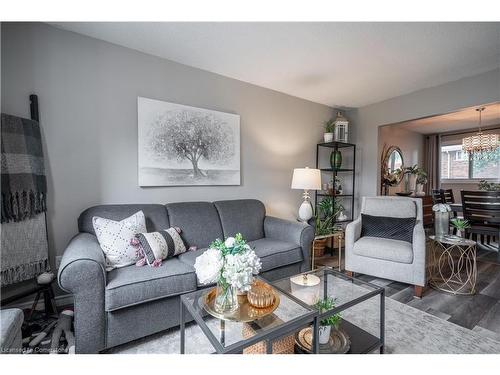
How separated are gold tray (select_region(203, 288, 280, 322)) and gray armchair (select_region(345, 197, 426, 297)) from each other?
4.89 ft

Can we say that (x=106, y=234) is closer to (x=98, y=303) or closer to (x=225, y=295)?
(x=98, y=303)

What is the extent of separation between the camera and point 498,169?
4805 millimetres

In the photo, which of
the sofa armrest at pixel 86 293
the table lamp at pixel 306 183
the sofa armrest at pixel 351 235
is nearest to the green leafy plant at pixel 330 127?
the table lamp at pixel 306 183

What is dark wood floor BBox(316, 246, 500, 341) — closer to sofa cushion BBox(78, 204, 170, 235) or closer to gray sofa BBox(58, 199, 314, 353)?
gray sofa BBox(58, 199, 314, 353)

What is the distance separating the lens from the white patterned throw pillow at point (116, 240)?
1.59 m

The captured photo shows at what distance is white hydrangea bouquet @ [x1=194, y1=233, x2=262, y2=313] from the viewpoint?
3.40 feet

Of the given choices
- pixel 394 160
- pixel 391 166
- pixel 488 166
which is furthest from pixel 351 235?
pixel 488 166

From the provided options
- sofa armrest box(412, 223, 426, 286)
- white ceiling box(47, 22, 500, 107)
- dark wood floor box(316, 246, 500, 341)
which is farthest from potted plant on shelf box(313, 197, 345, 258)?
white ceiling box(47, 22, 500, 107)

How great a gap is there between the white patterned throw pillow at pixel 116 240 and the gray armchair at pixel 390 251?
2055 mm

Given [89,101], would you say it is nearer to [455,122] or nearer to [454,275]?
[454,275]

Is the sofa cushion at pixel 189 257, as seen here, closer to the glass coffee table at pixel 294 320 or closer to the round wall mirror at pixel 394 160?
the glass coffee table at pixel 294 320

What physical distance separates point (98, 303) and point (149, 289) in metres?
0.27
